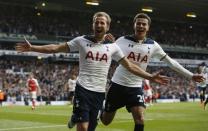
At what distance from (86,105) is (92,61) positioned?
0.75 meters

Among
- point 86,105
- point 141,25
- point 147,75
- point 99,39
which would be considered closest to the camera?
point 86,105

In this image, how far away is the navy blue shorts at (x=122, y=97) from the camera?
10312 millimetres

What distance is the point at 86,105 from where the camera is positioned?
8.39 meters

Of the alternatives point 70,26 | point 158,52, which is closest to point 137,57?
point 158,52

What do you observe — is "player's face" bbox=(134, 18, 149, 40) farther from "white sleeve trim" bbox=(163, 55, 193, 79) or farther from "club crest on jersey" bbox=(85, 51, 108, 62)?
"club crest on jersey" bbox=(85, 51, 108, 62)

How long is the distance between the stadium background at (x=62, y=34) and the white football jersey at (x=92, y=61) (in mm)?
33167

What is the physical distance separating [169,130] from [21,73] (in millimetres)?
34458

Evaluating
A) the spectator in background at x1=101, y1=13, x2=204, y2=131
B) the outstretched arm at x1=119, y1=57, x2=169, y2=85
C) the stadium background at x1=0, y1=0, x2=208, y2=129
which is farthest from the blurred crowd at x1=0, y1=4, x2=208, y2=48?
the outstretched arm at x1=119, y1=57, x2=169, y2=85

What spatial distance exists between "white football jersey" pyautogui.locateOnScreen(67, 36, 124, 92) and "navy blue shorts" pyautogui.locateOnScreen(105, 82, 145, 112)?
178 cm

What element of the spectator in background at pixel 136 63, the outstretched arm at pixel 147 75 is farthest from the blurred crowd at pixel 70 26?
the outstretched arm at pixel 147 75

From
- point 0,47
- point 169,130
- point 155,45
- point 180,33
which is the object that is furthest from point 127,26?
point 155,45

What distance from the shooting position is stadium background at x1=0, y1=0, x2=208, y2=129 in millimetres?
47906

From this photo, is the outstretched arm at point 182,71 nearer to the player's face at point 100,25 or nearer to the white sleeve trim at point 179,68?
the white sleeve trim at point 179,68

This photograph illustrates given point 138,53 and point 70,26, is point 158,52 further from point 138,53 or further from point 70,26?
point 70,26
